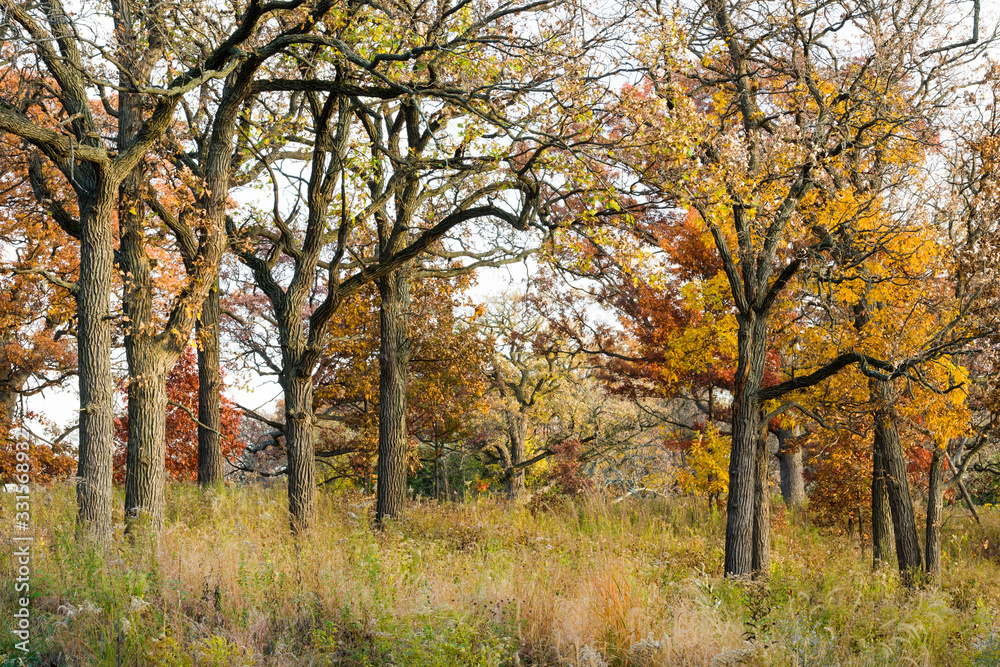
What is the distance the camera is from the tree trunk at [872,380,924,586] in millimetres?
12144

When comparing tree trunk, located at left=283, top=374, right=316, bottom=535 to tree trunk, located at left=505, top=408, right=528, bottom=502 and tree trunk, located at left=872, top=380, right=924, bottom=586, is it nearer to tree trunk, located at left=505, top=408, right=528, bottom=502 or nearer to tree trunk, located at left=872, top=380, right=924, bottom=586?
tree trunk, located at left=872, top=380, right=924, bottom=586

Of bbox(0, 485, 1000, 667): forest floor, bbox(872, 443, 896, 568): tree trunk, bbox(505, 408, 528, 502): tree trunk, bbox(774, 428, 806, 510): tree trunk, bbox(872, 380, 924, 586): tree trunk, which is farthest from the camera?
bbox(505, 408, 528, 502): tree trunk

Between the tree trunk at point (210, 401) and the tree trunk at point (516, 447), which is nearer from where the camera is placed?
the tree trunk at point (210, 401)

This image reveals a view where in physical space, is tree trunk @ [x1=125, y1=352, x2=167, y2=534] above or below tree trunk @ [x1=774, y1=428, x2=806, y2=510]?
above

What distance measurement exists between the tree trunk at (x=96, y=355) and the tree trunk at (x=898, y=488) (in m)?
11.5

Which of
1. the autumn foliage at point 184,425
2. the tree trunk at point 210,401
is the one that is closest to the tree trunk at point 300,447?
the tree trunk at point 210,401

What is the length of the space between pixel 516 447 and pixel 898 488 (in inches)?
559

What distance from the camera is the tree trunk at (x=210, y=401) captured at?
1497cm

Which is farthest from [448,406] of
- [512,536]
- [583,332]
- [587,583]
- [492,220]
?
[587,583]

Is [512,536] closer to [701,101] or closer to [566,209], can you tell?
[566,209]

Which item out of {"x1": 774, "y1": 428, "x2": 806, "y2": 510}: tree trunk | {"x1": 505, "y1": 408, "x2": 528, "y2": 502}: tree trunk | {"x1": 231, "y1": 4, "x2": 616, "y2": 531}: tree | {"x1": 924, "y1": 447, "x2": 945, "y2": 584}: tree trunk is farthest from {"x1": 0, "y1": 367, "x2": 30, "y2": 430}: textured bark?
{"x1": 774, "y1": 428, "x2": 806, "y2": 510}: tree trunk

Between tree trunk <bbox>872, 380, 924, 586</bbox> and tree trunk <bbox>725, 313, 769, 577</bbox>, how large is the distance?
7.86 feet

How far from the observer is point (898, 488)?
1237 centimetres

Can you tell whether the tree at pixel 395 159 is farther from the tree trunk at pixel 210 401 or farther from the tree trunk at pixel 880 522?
the tree trunk at pixel 880 522
